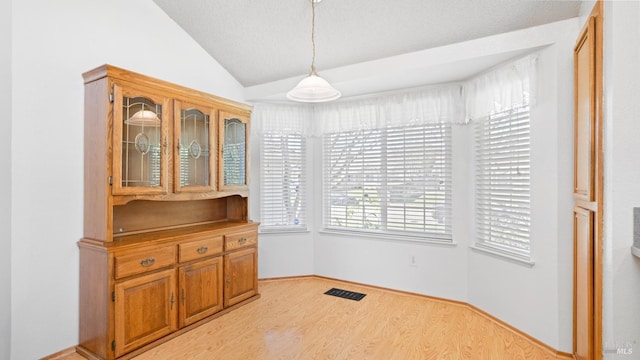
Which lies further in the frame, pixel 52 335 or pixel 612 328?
pixel 52 335

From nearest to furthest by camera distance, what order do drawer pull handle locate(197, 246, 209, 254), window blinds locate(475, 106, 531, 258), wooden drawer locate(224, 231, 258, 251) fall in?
window blinds locate(475, 106, 531, 258), drawer pull handle locate(197, 246, 209, 254), wooden drawer locate(224, 231, 258, 251)

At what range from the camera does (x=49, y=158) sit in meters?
2.40

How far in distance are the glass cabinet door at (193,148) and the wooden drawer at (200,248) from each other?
18.9 inches

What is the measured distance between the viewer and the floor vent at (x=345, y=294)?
3.63 m

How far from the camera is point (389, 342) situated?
2.65 meters

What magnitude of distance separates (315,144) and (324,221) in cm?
104

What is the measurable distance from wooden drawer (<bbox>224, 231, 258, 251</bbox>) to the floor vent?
1.08m

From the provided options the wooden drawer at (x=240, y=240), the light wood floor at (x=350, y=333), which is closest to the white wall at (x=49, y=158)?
the light wood floor at (x=350, y=333)

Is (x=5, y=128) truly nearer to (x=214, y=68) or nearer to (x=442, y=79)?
(x=214, y=68)

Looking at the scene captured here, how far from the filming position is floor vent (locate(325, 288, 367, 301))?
363 centimetres

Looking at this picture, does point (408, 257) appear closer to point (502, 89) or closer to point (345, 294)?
point (345, 294)

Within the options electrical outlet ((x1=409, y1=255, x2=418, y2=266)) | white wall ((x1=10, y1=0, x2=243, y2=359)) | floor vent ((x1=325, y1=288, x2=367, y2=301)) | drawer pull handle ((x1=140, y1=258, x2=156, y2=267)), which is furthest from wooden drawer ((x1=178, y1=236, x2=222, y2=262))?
electrical outlet ((x1=409, y1=255, x2=418, y2=266))

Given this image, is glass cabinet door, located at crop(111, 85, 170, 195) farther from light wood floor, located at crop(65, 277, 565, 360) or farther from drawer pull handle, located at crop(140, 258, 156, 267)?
light wood floor, located at crop(65, 277, 565, 360)

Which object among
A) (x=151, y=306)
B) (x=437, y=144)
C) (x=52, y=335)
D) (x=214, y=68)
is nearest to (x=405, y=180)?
(x=437, y=144)
